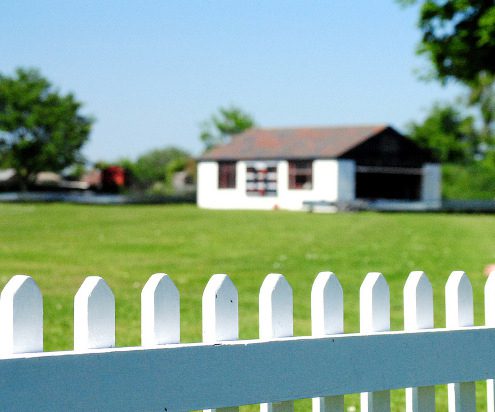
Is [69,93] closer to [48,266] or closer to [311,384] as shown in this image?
[48,266]

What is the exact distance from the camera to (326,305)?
3.29m

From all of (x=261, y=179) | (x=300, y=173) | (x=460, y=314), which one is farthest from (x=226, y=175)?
(x=460, y=314)

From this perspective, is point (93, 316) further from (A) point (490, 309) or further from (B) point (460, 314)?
(A) point (490, 309)

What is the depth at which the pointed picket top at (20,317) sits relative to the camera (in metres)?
2.81

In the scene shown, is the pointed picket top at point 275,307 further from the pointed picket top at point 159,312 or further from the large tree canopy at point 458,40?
the large tree canopy at point 458,40

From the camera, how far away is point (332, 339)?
10.8ft

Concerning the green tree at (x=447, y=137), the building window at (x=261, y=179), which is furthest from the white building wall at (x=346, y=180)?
the green tree at (x=447, y=137)

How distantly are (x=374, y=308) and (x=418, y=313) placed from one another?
24 cm

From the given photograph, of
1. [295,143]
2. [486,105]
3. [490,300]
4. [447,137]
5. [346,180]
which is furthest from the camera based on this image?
[447,137]

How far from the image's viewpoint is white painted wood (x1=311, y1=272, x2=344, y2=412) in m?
3.29

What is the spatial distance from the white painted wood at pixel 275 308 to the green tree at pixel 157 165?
10903cm

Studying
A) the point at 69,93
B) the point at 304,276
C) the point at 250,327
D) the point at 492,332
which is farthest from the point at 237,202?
the point at 492,332

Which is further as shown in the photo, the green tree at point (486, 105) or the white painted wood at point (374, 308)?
the green tree at point (486, 105)

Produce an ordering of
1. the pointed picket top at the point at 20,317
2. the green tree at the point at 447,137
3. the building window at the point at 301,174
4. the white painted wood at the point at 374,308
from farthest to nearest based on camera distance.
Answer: the green tree at the point at 447,137
the building window at the point at 301,174
the white painted wood at the point at 374,308
the pointed picket top at the point at 20,317
